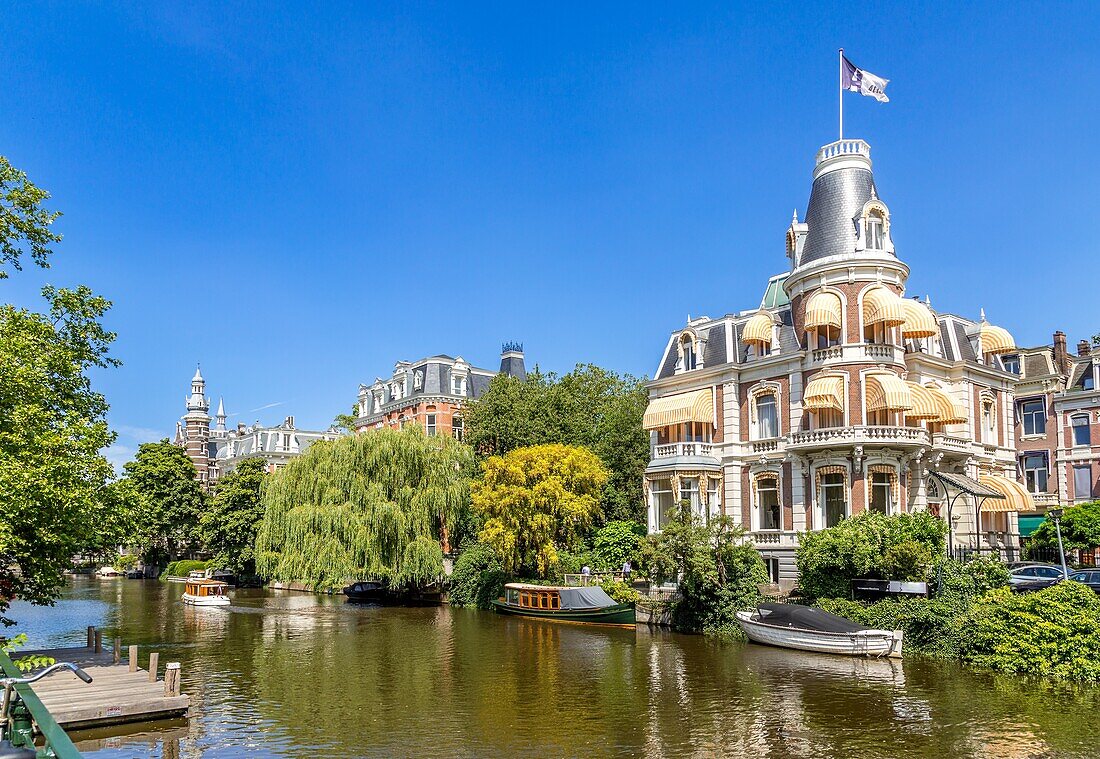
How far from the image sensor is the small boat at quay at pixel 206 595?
50.9 m

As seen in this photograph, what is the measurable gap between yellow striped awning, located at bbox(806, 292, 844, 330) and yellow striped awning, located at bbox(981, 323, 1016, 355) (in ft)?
37.5

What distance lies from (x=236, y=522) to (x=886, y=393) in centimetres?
5072

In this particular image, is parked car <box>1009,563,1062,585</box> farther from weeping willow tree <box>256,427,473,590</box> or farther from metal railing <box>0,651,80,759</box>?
metal railing <box>0,651,80,759</box>

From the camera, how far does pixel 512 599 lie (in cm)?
4403

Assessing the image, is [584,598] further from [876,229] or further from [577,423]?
[876,229]

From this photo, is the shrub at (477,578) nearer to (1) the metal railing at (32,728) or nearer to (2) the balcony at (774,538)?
(2) the balcony at (774,538)

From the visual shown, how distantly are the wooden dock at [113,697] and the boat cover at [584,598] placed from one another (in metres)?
20.9

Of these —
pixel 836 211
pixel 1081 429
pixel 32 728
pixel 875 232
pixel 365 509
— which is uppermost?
pixel 836 211

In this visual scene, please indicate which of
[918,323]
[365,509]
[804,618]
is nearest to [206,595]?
[365,509]

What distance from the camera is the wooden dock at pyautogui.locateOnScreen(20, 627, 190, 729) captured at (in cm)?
1947

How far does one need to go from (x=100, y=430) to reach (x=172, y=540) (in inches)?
2627

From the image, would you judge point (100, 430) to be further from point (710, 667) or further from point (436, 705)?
point (710, 667)

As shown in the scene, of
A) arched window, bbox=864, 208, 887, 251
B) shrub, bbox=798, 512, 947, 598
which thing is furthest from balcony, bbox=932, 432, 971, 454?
arched window, bbox=864, 208, 887, 251

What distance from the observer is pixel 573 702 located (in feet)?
76.1
